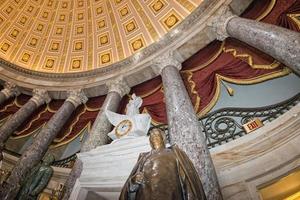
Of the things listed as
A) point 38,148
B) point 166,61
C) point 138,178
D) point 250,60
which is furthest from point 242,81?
point 38,148

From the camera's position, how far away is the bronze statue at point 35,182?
5789 millimetres

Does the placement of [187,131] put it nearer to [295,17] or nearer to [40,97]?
[295,17]

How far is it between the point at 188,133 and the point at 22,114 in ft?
20.5

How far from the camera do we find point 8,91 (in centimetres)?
933

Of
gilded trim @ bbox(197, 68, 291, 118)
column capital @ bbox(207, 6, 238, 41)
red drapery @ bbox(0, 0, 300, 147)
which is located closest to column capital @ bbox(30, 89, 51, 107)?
red drapery @ bbox(0, 0, 300, 147)

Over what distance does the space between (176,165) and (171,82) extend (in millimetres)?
4073

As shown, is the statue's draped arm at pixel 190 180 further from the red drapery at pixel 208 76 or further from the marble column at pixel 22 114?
the marble column at pixel 22 114

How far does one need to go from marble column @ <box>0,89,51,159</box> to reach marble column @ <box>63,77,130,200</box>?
2.46 m

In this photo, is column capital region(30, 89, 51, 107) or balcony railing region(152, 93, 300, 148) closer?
balcony railing region(152, 93, 300, 148)

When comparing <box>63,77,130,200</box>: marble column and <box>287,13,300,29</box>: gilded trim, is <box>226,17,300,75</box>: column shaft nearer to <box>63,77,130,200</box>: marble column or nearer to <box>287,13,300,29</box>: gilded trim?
<box>287,13,300,29</box>: gilded trim

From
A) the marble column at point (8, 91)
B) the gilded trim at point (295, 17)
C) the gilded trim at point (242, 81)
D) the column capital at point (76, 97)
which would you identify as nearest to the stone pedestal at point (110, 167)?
the gilded trim at point (242, 81)

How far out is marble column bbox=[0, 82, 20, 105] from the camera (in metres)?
9.14

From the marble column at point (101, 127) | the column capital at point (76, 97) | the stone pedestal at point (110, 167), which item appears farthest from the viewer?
the column capital at point (76, 97)

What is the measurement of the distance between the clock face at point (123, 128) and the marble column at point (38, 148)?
279 centimetres
